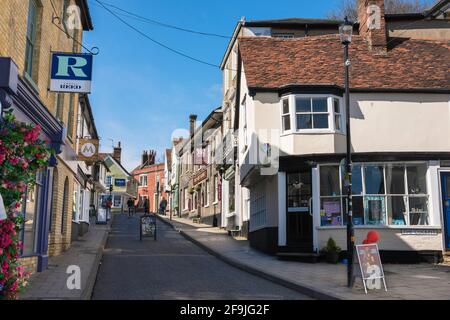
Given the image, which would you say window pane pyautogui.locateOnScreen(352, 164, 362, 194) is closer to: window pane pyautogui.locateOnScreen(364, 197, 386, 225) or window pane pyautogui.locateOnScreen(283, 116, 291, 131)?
window pane pyautogui.locateOnScreen(364, 197, 386, 225)

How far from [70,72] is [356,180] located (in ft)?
32.5

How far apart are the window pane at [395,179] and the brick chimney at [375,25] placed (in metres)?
5.26

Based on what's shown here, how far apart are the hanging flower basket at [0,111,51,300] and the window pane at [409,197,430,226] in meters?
13.0

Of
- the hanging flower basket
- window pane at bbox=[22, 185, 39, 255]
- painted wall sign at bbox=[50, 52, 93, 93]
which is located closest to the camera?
the hanging flower basket

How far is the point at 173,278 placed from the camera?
12641 millimetres

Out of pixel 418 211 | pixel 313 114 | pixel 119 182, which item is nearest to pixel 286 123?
pixel 313 114

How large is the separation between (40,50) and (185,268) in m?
7.12

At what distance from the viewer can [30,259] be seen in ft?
39.7

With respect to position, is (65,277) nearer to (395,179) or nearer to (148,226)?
(395,179)

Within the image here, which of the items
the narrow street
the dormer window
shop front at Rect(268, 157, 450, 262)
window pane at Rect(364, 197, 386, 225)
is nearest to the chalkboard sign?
the narrow street

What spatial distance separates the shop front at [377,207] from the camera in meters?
16.4

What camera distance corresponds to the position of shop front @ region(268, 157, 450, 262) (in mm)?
16438
